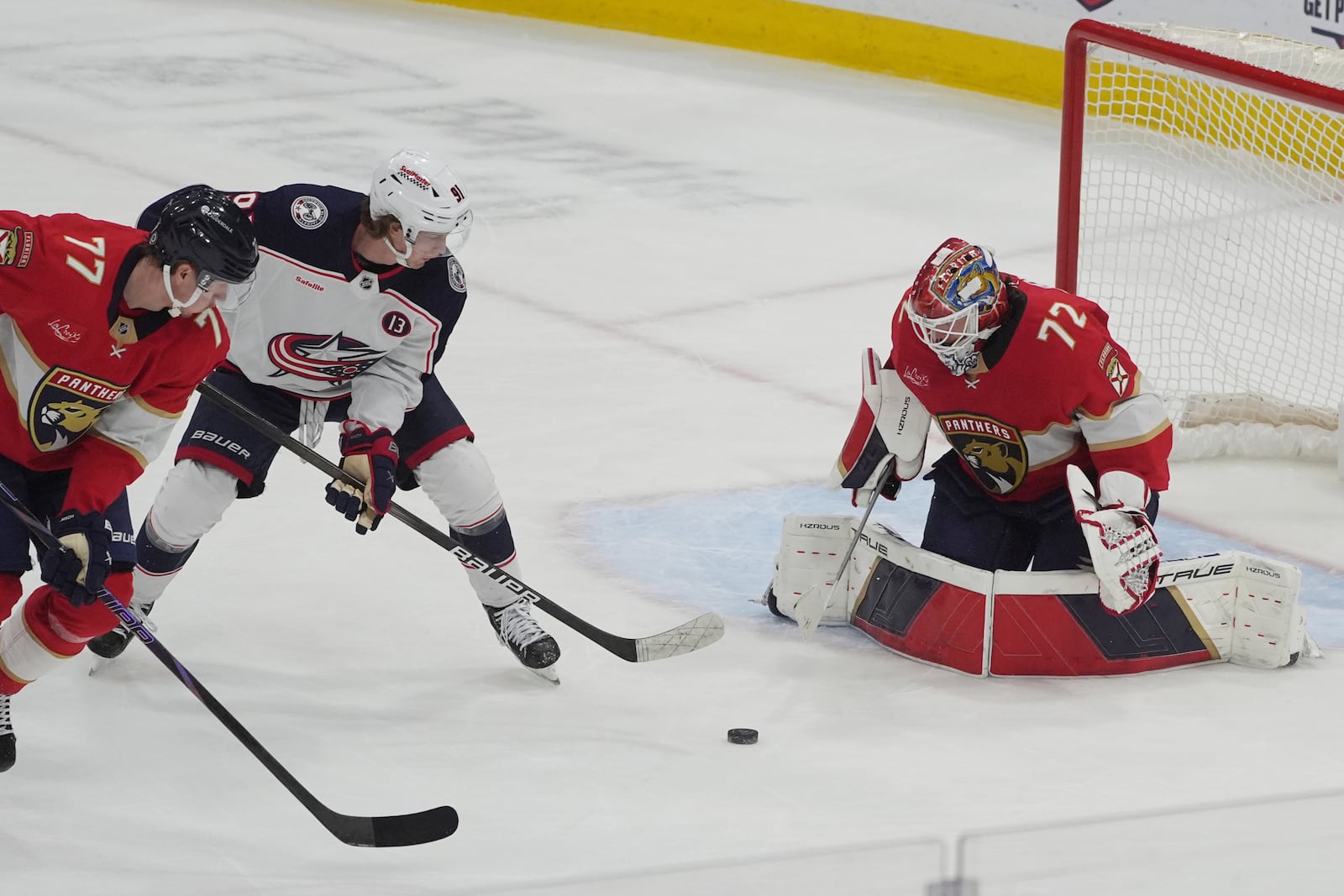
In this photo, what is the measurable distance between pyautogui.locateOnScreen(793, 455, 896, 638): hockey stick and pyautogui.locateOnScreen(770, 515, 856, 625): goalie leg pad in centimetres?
1

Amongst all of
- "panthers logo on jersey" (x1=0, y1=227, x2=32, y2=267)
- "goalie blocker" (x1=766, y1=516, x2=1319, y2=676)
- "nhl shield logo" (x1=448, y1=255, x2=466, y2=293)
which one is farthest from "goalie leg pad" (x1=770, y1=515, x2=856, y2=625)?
"panthers logo on jersey" (x1=0, y1=227, x2=32, y2=267)

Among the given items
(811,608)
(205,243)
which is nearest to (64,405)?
(205,243)

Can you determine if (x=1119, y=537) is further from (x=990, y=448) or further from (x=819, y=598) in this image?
(x=819, y=598)

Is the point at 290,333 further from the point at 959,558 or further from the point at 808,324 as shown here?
the point at 808,324

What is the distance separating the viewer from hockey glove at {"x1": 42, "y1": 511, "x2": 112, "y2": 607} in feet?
8.89

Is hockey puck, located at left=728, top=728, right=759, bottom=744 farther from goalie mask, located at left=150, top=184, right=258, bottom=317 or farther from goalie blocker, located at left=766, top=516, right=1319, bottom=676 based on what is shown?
goalie mask, located at left=150, top=184, right=258, bottom=317

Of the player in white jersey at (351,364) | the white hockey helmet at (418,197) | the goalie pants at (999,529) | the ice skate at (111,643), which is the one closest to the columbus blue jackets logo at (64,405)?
the player in white jersey at (351,364)

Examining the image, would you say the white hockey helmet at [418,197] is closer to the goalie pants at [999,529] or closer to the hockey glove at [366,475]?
the hockey glove at [366,475]

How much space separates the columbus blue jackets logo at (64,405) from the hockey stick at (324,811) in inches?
3.8

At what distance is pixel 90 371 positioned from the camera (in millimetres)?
2730

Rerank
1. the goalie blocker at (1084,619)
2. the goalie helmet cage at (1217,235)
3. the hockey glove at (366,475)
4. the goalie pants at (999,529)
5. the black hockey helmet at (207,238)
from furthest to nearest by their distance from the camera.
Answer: the goalie helmet cage at (1217,235), the goalie pants at (999,529), the goalie blocker at (1084,619), the hockey glove at (366,475), the black hockey helmet at (207,238)

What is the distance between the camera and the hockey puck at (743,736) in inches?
124

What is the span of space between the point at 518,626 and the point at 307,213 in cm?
81

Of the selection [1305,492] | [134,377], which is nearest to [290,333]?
[134,377]
